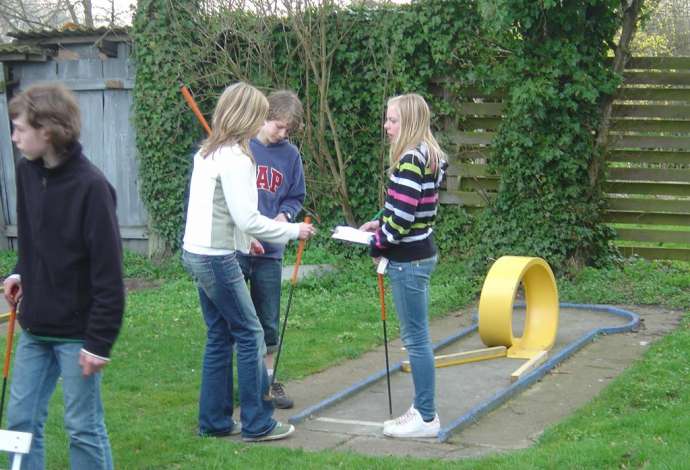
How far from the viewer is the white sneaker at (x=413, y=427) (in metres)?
5.40

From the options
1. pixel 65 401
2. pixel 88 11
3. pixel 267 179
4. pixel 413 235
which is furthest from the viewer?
pixel 88 11

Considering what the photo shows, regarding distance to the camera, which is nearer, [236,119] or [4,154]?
[236,119]

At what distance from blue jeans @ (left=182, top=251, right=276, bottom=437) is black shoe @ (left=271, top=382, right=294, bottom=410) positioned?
0.54m

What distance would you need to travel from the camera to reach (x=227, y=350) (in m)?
5.50

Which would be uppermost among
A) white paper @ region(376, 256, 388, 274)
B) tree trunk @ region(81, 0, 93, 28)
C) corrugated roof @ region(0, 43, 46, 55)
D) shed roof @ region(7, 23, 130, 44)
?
tree trunk @ region(81, 0, 93, 28)

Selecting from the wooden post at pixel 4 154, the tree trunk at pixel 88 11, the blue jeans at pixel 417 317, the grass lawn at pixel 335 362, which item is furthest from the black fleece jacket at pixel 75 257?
the tree trunk at pixel 88 11

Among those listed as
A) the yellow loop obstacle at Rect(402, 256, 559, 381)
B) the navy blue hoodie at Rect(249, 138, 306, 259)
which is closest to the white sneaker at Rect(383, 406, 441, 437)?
the navy blue hoodie at Rect(249, 138, 306, 259)

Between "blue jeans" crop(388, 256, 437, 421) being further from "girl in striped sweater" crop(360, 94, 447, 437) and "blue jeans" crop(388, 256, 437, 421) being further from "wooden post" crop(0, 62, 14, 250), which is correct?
"wooden post" crop(0, 62, 14, 250)

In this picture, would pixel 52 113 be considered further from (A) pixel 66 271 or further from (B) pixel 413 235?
(B) pixel 413 235

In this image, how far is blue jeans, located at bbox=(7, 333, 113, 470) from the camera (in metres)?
3.86

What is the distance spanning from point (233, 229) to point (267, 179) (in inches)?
35.2

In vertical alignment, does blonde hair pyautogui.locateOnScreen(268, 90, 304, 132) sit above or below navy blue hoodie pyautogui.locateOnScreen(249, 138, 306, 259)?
above

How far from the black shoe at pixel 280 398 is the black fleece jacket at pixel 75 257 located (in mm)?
2422

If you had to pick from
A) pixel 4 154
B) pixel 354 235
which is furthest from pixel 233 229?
pixel 4 154
